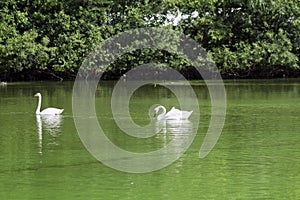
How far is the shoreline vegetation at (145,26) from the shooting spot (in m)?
38.0

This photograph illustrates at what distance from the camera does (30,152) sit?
11867mm

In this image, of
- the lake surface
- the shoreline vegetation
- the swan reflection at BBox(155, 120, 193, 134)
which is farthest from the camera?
the shoreline vegetation

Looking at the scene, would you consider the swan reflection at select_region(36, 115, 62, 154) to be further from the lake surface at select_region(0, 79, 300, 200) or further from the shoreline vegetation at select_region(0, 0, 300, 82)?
the shoreline vegetation at select_region(0, 0, 300, 82)

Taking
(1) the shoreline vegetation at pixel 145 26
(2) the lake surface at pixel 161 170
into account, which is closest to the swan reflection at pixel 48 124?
(2) the lake surface at pixel 161 170

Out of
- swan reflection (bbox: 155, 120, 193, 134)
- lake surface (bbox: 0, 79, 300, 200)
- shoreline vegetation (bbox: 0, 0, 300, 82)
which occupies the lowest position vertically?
lake surface (bbox: 0, 79, 300, 200)

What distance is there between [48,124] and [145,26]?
23.5 meters

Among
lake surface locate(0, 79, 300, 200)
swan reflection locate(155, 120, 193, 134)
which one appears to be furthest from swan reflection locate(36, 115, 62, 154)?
swan reflection locate(155, 120, 193, 134)

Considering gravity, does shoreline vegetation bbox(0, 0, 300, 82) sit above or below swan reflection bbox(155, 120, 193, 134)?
above

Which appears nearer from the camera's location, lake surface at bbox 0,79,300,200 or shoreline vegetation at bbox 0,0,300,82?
lake surface at bbox 0,79,300,200

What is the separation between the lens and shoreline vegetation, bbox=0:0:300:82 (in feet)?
125

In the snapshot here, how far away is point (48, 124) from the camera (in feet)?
52.7

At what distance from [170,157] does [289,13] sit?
28.4m

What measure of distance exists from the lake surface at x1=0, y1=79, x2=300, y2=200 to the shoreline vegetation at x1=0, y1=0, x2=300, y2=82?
2027 centimetres

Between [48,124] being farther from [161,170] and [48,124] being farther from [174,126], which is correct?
[161,170]
